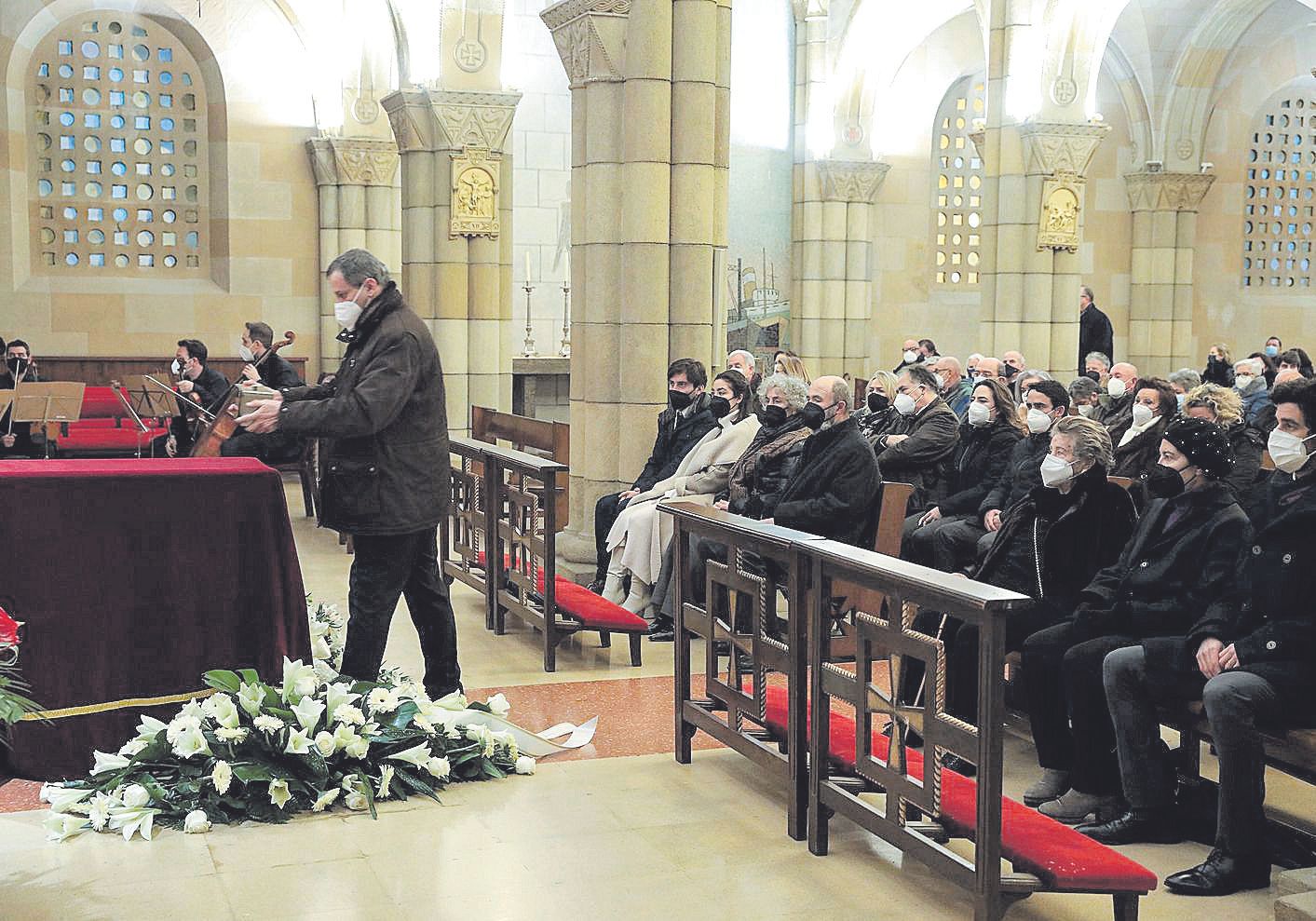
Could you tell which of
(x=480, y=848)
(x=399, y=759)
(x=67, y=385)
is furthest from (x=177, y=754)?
(x=67, y=385)

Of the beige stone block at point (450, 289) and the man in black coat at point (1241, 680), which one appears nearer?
the man in black coat at point (1241, 680)

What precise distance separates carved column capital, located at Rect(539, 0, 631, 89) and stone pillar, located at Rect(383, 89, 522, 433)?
3.62m

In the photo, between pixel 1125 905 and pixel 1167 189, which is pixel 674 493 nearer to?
pixel 1125 905

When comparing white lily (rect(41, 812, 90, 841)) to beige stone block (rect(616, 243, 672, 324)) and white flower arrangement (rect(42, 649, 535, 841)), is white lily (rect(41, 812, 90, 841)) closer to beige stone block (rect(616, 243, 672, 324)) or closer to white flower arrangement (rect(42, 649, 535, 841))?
white flower arrangement (rect(42, 649, 535, 841))

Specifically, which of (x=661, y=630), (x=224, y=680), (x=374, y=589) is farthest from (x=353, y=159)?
(x=224, y=680)

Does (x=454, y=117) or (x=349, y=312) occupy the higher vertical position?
(x=454, y=117)

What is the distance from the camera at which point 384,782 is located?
451 cm

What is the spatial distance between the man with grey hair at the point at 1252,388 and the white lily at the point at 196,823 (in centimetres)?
727

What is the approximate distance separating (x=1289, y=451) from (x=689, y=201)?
14.6ft

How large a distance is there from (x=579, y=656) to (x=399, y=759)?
2.21m

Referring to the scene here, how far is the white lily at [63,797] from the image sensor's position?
14.1ft

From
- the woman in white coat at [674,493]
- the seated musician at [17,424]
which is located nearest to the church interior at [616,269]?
the woman in white coat at [674,493]

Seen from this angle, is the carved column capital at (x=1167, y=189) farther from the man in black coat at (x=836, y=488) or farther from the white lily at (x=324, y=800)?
the white lily at (x=324, y=800)

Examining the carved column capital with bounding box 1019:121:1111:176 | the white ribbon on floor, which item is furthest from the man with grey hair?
the white ribbon on floor
